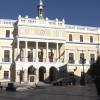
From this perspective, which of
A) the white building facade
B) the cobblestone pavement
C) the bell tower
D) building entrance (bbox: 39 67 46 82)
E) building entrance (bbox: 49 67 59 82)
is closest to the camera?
the cobblestone pavement

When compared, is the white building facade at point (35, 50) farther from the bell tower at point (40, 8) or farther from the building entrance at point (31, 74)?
the bell tower at point (40, 8)

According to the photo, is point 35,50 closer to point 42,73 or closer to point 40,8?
point 42,73

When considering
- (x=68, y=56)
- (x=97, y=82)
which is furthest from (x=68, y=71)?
(x=97, y=82)

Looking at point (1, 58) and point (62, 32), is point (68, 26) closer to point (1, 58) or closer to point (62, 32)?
point (62, 32)

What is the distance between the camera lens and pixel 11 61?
196 feet

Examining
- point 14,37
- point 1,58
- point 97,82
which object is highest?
point 14,37

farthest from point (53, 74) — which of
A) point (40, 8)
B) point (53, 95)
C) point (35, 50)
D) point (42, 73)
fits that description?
point (53, 95)

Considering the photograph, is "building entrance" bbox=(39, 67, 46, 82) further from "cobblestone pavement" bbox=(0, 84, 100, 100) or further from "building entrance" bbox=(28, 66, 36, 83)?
"cobblestone pavement" bbox=(0, 84, 100, 100)

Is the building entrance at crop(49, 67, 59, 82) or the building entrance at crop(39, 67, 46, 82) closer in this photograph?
the building entrance at crop(39, 67, 46, 82)

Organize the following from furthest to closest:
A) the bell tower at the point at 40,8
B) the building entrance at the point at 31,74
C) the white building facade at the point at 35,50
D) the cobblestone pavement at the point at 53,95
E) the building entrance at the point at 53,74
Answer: the bell tower at the point at 40,8, the building entrance at the point at 53,74, the white building facade at the point at 35,50, the building entrance at the point at 31,74, the cobblestone pavement at the point at 53,95

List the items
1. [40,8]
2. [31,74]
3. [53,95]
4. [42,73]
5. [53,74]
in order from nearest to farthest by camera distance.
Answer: [53,95], [31,74], [42,73], [53,74], [40,8]

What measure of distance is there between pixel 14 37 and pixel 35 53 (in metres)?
4.75

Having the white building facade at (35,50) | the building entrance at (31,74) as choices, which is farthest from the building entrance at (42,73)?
the building entrance at (31,74)

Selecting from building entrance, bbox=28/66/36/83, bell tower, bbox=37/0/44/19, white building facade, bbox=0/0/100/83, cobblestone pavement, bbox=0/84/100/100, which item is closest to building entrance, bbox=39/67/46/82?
white building facade, bbox=0/0/100/83
